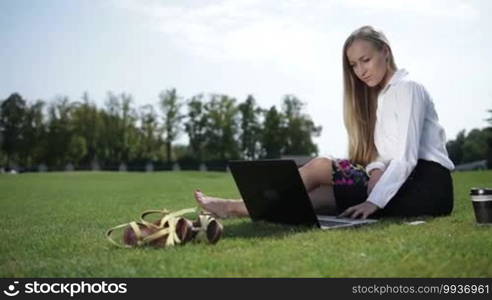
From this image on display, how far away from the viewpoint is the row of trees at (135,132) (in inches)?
2768

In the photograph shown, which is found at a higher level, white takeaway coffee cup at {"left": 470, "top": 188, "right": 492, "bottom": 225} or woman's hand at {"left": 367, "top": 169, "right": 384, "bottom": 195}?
woman's hand at {"left": 367, "top": 169, "right": 384, "bottom": 195}

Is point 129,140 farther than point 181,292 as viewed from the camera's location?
Yes

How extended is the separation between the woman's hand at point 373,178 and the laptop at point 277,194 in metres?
0.38

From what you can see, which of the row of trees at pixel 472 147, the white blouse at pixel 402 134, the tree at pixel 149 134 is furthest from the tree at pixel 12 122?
the white blouse at pixel 402 134

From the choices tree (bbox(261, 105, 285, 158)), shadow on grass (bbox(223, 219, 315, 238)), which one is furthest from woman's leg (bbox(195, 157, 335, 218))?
tree (bbox(261, 105, 285, 158))

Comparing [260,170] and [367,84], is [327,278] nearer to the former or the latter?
[260,170]

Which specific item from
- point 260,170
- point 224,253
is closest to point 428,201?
point 260,170

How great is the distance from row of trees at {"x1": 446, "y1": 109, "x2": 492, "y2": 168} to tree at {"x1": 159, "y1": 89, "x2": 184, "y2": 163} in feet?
117

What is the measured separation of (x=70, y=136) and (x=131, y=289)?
7436 centimetres

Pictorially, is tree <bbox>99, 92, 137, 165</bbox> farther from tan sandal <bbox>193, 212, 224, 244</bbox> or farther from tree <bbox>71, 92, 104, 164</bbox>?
tan sandal <bbox>193, 212, 224, 244</bbox>

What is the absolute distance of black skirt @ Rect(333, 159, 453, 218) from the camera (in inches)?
212

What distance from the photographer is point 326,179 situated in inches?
220

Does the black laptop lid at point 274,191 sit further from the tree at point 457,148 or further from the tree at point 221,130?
the tree at point 221,130

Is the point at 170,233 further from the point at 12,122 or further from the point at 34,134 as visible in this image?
the point at 34,134
